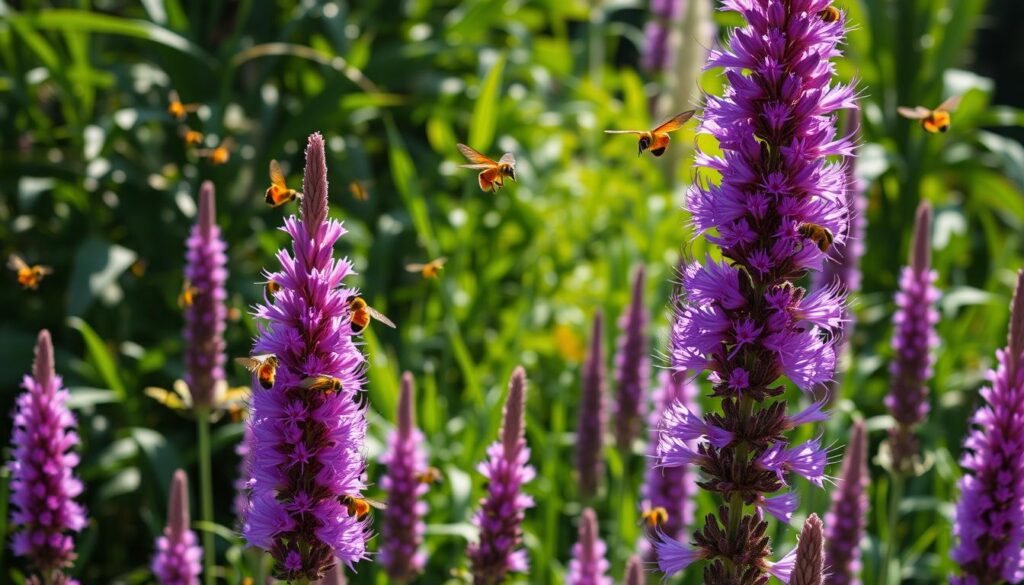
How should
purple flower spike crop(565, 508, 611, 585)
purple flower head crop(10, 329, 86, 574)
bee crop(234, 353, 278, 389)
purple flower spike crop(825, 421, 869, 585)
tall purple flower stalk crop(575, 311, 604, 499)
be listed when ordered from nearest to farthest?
bee crop(234, 353, 278, 389)
purple flower head crop(10, 329, 86, 574)
purple flower spike crop(565, 508, 611, 585)
purple flower spike crop(825, 421, 869, 585)
tall purple flower stalk crop(575, 311, 604, 499)

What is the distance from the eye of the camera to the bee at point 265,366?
215 centimetres

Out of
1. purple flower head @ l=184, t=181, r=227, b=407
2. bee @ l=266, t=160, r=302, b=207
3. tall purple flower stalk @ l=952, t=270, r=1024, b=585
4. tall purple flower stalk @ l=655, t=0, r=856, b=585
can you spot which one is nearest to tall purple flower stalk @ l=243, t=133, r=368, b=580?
bee @ l=266, t=160, r=302, b=207

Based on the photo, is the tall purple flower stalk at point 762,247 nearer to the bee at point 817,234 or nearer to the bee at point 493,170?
the bee at point 817,234

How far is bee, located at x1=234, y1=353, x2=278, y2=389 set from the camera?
215cm

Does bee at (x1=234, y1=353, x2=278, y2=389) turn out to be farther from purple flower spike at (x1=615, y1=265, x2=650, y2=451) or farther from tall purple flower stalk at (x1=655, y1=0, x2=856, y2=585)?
purple flower spike at (x1=615, y1=265, x2=650, y2=451)

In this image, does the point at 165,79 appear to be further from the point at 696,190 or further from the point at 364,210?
the point at 696,190

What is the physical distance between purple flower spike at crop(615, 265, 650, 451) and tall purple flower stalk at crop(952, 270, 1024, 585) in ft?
4.05

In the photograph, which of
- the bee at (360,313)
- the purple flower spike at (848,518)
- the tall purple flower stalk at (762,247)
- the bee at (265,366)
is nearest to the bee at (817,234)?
the tall purple flower stalk at (762,247)

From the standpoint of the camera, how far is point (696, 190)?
233 centimetres

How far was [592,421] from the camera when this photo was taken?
405 centimetres

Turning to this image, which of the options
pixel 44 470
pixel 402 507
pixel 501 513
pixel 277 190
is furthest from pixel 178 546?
pixel 277 190

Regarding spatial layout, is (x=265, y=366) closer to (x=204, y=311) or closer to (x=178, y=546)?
(x=178, y=546)

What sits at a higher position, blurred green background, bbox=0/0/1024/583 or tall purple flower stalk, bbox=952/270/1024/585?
blurred green background, bbox=0/0/1024/583

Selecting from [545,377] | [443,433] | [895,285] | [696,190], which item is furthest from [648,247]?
[696,190]
